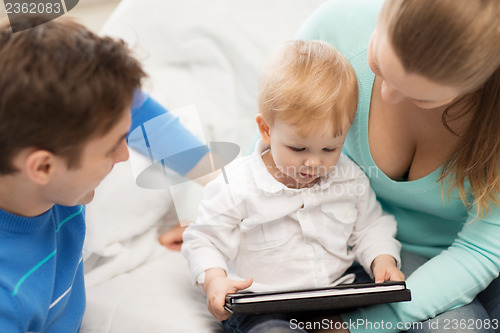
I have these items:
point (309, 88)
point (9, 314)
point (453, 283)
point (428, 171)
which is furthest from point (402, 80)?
point (9, 314)

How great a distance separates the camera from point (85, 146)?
70cm

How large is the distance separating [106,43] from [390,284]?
539 mm

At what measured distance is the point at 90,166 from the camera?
2.38ft

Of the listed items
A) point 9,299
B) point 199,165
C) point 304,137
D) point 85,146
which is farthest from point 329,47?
point 9,299

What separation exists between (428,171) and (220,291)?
1.37ft

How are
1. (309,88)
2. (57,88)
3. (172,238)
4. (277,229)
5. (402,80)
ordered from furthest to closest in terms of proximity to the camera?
(172,238) < (277,229) < (309,88) < (402,80) < (57,88)

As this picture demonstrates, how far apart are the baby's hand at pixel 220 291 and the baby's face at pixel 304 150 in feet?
0.66

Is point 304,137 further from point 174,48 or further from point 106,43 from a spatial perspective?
point 174,48

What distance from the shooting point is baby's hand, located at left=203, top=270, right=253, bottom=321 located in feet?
3.00

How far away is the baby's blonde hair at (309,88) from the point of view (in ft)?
2.93

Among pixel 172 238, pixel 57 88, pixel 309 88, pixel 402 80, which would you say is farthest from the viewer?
pixel 172 238

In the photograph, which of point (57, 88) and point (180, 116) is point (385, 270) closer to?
point (180, 116)

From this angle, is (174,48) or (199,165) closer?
(199,165)

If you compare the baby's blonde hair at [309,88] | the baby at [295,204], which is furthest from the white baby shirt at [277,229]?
the baby's blonde hair at [309,88]
